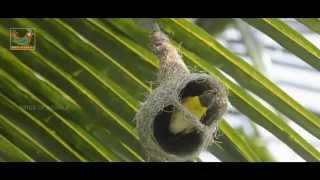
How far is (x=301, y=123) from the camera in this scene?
53.5 inches

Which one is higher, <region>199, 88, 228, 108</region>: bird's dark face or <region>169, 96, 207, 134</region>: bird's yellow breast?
<region>199, 88, 228, 108</region>: bird's dark face

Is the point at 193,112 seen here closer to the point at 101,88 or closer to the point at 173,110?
the point at 173,110

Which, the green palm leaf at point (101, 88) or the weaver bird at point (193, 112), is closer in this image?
the green palm leaf at point (101, 88)

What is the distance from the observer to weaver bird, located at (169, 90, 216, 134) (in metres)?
1.54

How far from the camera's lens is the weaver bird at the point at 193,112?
1541mm

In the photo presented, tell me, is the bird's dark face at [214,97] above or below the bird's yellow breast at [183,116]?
above

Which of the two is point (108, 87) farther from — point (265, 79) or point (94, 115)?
point (265, 79)

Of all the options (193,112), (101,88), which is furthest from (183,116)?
(101,88)

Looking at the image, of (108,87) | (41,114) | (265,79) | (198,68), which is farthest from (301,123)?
(41,114)

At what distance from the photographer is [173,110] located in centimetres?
160

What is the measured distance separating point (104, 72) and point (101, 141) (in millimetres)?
167

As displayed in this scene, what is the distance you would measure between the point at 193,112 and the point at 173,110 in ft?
0.27
